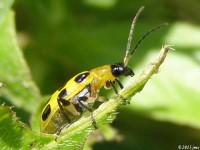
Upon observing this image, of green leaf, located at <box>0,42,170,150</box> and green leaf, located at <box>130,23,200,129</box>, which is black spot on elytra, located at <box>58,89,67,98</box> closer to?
green leaf, located at <box>0,42,170,150</box>

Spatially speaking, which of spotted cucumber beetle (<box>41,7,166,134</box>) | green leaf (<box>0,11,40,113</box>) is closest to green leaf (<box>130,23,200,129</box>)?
spotted cucumber beetle (<box>41,7,166,134</box>)

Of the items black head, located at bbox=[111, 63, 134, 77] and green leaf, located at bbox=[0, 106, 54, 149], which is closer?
green leaf, located at bbox=[0, 106, 54, 149]

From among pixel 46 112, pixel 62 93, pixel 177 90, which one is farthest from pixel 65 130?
pixel 177 90

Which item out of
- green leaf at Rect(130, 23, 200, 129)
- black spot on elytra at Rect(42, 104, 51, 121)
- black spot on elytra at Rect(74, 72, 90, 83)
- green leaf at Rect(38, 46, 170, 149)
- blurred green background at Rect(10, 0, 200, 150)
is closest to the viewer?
green leaf at Rect(38, 46, 170, 149)

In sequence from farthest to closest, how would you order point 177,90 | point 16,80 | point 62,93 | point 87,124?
point 177,90
point 16,80
point 62,93
point 87,124

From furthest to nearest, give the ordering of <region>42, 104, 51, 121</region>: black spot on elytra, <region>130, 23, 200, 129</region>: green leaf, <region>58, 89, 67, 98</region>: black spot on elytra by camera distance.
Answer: <region>130, 23, 200, 129</region>: green leaf, <region>58, 89, 67, 98</region>: black spot on elytra, <region>42, 104, 51, 121</region>: black spot on elytra

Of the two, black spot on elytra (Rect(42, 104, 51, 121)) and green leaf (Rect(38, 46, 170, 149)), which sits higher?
green leaf (Rect(38, 46, 170, 149))

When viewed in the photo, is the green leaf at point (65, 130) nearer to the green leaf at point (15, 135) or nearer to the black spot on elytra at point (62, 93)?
the green leaf at point (15, 135)

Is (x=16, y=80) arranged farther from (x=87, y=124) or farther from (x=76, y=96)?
(x=87, y=124)
